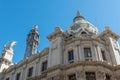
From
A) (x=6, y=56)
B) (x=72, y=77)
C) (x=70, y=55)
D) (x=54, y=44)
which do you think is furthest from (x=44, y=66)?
(x=6, y=56)

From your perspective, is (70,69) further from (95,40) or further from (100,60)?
(95,40)

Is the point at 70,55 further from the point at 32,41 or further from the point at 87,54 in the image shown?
the point at 32,41

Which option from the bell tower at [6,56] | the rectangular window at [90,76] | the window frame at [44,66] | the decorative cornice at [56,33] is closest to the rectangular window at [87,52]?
the rectangular window at [90,76]

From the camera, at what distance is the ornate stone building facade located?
27219 millimetres

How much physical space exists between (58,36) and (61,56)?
4130 millimetres

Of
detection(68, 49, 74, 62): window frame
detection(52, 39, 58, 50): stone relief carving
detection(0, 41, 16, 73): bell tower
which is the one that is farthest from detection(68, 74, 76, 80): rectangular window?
detection(0, 41, 16, 73): bell tower

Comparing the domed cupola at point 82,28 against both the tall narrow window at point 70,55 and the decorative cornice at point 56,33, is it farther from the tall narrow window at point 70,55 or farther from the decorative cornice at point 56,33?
the tall narrow window at point 70,55

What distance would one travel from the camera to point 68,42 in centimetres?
3209

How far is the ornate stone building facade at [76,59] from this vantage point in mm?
27219

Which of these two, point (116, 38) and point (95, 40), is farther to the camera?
point (116, 38)

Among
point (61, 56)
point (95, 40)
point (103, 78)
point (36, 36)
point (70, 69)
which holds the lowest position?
point (103, 78)

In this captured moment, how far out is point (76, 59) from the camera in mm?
29172

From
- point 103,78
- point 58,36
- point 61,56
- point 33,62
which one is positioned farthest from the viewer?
point 33,62

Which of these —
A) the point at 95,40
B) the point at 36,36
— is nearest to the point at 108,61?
the point at 95,40
